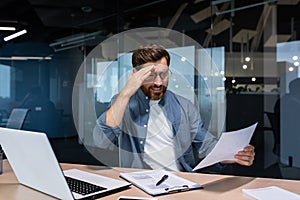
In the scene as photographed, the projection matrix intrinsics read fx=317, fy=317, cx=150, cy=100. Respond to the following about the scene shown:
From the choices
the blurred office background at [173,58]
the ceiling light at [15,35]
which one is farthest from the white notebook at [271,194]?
the ceiling light at [15,35]

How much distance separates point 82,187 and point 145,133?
0.72m

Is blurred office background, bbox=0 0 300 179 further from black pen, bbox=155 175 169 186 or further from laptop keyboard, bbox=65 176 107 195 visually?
laptop keyboard, bbox=65 176 107 195

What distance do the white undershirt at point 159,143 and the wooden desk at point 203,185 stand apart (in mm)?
360

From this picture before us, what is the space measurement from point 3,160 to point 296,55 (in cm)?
270

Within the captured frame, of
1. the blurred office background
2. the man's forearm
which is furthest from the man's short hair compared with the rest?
the man's forearm

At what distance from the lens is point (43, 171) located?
0.82 meters

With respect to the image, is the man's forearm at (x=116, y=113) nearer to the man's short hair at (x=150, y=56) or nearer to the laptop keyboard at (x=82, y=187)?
the man's short hair at (x=150, y=56)

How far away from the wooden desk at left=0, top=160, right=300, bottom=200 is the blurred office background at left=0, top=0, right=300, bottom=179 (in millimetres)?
1264

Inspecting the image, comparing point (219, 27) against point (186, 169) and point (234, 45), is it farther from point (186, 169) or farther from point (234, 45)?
point (186, 169)

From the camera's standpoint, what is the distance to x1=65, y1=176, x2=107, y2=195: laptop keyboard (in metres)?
0.88

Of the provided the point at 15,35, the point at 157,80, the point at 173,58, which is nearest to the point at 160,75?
the point at 157,80

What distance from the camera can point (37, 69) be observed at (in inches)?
154

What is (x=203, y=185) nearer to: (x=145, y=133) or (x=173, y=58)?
(x=145, y=133)

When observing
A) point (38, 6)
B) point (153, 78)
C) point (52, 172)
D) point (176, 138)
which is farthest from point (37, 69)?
point (52, 172)
